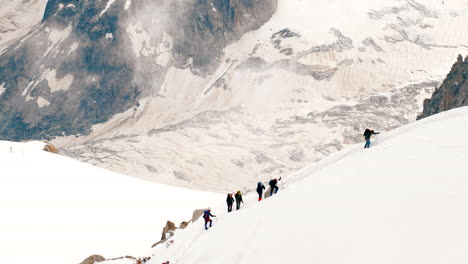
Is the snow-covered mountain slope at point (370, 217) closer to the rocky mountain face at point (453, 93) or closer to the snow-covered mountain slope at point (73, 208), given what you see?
the snow-covered mountain slope at point (73, 208)

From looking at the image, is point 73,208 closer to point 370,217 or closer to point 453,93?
point 370,217

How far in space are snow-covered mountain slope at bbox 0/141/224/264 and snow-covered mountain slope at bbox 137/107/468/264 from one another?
1493 cm

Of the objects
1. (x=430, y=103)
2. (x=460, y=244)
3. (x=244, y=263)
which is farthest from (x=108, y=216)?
(x=430, y=103)

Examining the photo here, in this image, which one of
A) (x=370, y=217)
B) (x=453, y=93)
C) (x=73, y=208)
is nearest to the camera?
(x=370, y=217)

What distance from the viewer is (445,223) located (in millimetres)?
15891

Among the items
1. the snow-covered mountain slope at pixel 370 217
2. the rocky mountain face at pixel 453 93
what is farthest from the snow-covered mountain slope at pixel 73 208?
the rocky mountain face at pixel 453 93

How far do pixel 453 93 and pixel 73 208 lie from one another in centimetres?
16566

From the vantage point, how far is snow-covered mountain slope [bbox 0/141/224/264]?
3866 centimetres

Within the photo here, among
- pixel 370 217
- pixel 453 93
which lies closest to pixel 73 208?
pixel 370 217

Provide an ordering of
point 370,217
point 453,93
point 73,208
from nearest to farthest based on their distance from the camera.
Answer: point 370,217 → point 73,208 → point 453,93

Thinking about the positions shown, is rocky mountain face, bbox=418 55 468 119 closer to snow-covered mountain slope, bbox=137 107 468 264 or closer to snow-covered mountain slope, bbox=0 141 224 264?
snow-covered mountain slope, bbox=0 141 224 264

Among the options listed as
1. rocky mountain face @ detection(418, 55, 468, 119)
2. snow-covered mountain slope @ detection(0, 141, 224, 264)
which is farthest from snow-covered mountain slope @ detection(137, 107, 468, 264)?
rocky mountain face @ detection(418, 55, 468, 119)

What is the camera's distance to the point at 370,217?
707 inches

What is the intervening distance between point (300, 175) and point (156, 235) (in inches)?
611
